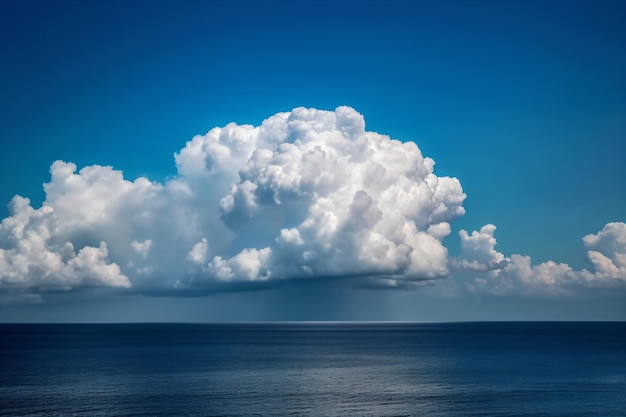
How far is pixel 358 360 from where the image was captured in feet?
→ 496

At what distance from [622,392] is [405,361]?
58.0 meters

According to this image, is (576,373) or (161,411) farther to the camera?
(576,373)

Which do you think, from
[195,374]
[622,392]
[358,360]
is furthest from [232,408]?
[358,360]

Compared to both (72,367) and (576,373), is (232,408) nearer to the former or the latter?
(72,367)

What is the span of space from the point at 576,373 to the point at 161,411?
8316 centimetres

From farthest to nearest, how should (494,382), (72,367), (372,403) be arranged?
(72,367)
(494,382)
(372,403)

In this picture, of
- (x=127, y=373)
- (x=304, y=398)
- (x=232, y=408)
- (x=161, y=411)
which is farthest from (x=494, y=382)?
(x=127, y=373)

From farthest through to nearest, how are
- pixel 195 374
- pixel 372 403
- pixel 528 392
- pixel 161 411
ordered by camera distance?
pixel 195 374 → pixel 528 392 → pixel 372 403 → pixel 161 411

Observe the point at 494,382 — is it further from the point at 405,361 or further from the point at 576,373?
the point at 405,361

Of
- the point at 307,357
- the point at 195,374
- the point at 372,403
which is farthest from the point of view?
the point at 307,357

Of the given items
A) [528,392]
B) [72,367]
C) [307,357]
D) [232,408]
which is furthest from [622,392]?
[72,367]

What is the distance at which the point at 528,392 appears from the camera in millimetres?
97875

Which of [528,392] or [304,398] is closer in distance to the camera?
[304,398]

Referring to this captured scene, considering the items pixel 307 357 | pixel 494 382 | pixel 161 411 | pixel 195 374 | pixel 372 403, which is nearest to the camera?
pixel 161 411
